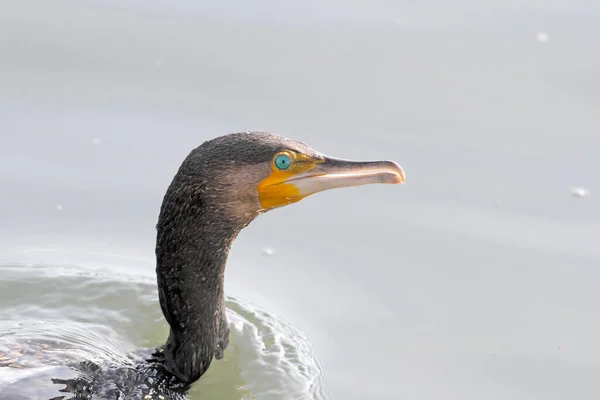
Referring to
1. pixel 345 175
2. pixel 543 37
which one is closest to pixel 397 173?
pixel 345 175

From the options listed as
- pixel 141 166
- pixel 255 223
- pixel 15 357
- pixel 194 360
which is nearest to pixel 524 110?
pixel 255 223

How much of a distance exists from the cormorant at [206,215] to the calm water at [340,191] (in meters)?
0.31

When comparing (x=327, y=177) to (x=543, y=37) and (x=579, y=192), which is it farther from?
(x=543, y=37)

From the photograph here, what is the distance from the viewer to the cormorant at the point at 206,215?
5.88 metres

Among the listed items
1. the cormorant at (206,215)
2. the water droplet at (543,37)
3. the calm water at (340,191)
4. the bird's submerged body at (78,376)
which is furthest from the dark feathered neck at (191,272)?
the water droplet at (543,37)

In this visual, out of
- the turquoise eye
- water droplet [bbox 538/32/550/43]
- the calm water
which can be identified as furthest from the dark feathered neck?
water droplet [bbox 538/32/550/43]

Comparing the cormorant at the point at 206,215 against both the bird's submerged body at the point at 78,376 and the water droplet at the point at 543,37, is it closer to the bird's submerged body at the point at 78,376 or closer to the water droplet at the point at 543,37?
the bird's submerged body at the point at 78,376

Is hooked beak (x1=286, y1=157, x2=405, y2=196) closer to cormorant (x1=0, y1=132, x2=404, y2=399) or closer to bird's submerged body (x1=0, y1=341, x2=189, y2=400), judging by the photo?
cormorant (x1=0, y1=132, x2=404, y2=399)

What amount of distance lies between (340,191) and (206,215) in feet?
7.09

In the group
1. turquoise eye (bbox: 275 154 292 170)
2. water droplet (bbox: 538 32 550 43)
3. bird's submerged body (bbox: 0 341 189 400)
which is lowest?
bird's submerged body (bbox: 0 341 189 400)

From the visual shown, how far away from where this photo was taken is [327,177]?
5965 millimetres

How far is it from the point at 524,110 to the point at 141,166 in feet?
9.30

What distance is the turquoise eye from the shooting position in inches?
233

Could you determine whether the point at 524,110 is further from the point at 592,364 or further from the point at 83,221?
the point at 83,221
